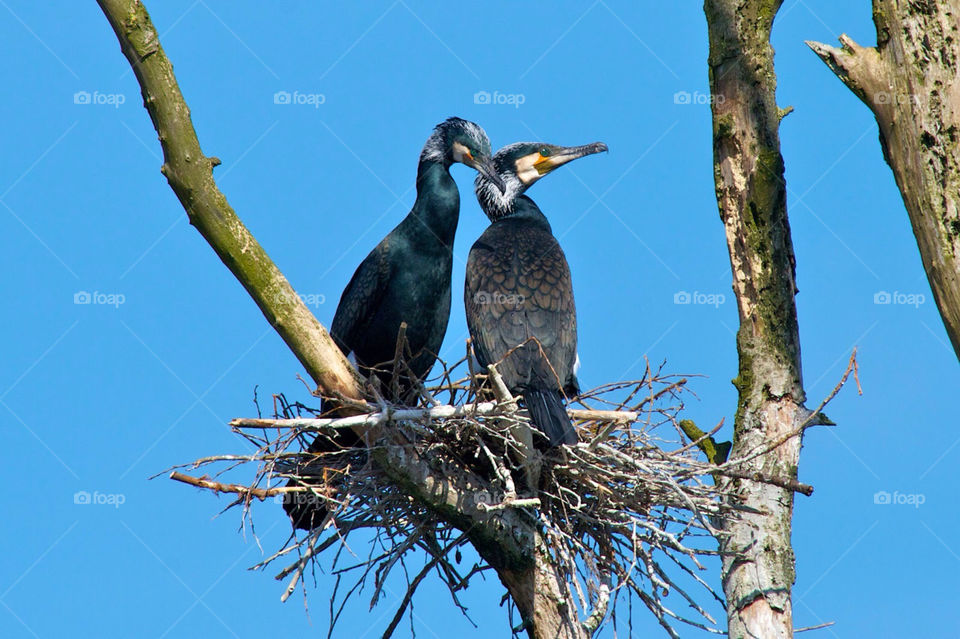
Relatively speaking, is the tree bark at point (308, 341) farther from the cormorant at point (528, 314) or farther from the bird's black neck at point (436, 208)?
the bird's black neck at point (436, 208)

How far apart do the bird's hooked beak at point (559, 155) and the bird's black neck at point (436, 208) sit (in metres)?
0.75

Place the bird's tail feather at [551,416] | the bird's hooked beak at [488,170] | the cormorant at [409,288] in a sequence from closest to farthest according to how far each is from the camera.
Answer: the bird's tail feather at [551,416], the cormorant at [409,288], the bird's hooked beak at [488,170]

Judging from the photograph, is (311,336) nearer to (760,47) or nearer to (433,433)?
(433,433)

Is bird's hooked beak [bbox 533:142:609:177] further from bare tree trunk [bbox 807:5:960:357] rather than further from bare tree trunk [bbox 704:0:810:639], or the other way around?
bare tree trunk [bbox 807:5:960:357]

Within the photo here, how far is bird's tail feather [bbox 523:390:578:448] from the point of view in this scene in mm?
4234

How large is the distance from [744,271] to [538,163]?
181 cm

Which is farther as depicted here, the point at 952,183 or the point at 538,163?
the point at 538,163

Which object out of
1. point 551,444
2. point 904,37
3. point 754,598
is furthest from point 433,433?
point 904,37

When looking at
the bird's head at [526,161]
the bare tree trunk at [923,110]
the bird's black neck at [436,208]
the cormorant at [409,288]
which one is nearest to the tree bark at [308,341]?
the cormorant at [409,288]

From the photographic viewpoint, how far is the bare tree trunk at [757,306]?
14.6ft

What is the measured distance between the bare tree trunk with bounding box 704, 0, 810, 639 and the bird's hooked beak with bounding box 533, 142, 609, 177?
1.27 m

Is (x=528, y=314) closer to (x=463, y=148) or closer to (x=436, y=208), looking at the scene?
(x=436, y=208)

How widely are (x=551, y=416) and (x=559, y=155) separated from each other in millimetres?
2431

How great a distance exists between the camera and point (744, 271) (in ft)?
16.2
